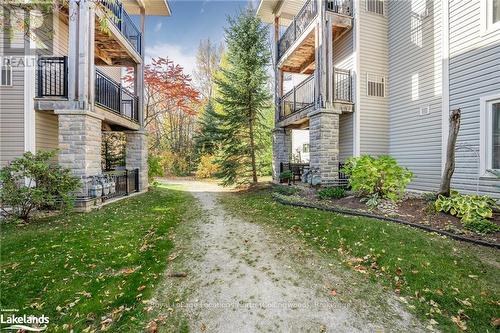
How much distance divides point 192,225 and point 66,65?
6.32 meters

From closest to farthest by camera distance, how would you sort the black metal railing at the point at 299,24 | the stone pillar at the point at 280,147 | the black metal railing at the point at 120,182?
the black metal railing at the point at 120,182, the black metal railing at the point at 299,24, the stone pillar at the point at 280,147

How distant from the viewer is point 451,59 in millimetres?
7125

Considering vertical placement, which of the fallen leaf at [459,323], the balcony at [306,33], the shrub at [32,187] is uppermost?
the balcony at [306,33]

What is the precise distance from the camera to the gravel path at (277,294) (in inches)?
107

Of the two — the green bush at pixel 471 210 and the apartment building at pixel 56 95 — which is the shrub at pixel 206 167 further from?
the green bush at pixel 471 210

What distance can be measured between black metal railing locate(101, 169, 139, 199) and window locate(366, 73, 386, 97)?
10.5 m

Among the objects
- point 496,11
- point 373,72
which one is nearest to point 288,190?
point 373,72

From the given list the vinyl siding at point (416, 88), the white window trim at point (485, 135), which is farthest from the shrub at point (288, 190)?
the white window trim at point (485, 135)

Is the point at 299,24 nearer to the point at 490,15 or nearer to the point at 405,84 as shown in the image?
the point at 405,84

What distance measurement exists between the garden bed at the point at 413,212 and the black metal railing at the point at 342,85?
4256 mm

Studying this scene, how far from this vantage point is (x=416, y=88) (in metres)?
8.57

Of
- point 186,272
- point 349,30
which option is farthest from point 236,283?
point 349,30

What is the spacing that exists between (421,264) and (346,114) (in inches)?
291

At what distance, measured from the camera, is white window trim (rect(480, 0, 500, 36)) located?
6074mm
